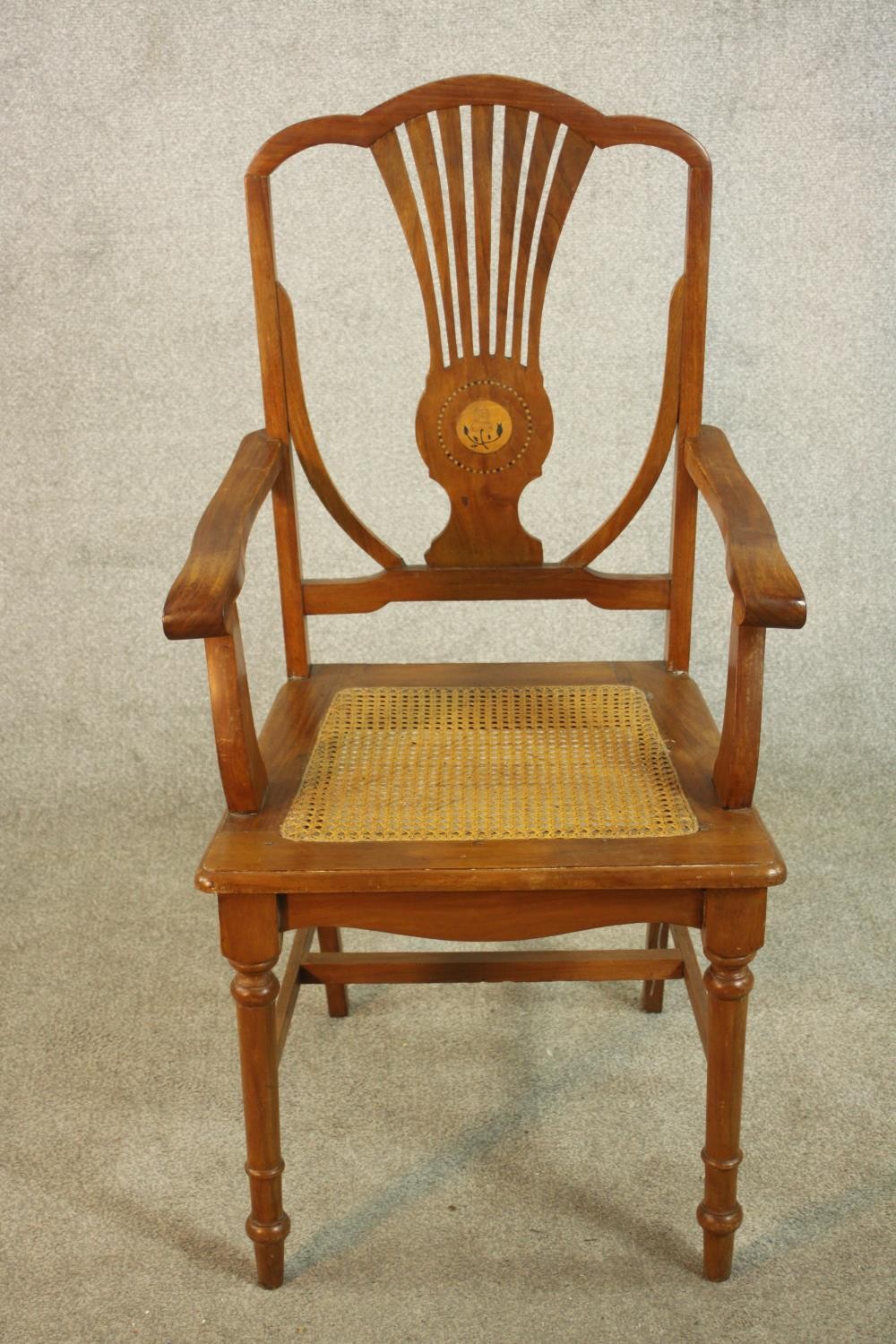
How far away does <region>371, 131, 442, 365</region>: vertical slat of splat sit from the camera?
149 centimetres

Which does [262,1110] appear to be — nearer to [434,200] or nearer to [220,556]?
[220,556]

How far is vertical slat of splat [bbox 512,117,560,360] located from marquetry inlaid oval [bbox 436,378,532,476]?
43 mm

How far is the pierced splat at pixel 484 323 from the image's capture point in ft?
4.91

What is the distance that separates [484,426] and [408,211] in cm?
22

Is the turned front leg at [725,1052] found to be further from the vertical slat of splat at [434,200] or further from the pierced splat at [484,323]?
the vertical slat of splat at [434,200]

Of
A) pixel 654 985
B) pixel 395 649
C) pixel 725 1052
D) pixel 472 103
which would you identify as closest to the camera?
pixel 725 1052

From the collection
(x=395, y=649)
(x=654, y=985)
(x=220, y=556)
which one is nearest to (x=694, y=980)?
(x=654, y=985)

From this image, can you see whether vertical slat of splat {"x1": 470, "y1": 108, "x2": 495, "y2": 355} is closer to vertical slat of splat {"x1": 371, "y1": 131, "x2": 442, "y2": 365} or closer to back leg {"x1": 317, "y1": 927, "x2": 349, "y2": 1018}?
vertical slat of splat {"x1": 371, "y1": 131, "x2": 442, "y2": 365}

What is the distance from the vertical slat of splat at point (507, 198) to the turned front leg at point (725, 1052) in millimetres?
623

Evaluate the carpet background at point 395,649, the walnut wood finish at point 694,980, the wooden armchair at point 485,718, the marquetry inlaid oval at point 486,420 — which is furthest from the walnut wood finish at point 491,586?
the carpet background at point 395,649

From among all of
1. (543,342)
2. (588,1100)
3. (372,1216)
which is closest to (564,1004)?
(588,1100)

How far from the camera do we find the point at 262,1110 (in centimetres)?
137

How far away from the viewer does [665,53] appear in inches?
79.2

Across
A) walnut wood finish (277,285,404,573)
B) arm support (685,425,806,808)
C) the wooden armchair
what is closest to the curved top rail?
the wooden armchair
